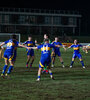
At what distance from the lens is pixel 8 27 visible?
83.7 m

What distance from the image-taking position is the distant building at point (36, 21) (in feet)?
274

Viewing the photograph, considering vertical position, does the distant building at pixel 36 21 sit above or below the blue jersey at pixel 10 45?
above

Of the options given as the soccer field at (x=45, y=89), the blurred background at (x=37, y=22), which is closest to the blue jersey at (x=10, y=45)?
the soccer field at (x=45, y=89)

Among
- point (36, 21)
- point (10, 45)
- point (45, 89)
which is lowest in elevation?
point (45, 89)

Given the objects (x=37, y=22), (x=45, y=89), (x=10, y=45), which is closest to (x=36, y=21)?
(x=37, y=22)

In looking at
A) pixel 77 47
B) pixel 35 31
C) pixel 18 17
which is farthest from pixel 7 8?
pixel 77 47

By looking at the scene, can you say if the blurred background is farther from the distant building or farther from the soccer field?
the soccer field

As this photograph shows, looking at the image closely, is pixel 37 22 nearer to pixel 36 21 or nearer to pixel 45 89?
pixel 36 21

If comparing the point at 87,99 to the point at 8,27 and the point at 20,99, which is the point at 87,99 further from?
the point at 8,27

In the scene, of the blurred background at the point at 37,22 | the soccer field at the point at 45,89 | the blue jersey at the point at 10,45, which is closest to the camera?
the soccer field at the point at 45,89

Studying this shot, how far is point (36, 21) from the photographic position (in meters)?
85.2

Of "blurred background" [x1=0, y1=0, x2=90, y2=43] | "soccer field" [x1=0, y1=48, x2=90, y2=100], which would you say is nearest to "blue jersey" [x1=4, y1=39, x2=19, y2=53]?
"soccer field" [x1=0, y1=48, x2=90, y2=100]

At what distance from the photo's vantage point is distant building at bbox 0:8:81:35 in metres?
83.6

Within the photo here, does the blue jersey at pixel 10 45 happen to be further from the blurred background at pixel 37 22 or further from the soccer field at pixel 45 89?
the blurred background at pixel 37 22
